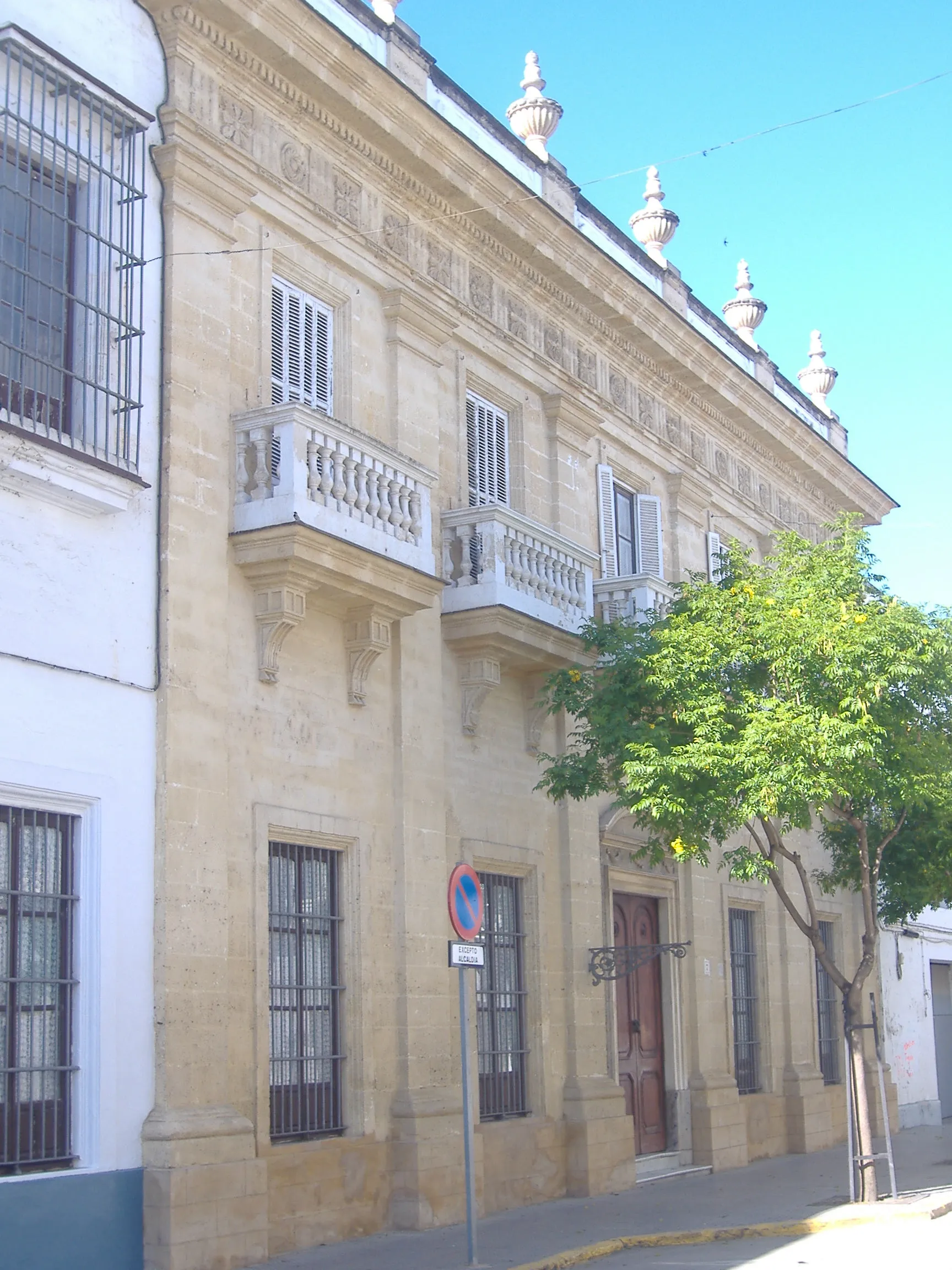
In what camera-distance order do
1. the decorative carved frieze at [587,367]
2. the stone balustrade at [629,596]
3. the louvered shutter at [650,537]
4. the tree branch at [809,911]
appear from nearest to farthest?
the tree branch at [809,911] < the stone balustrade at [629,596] < the decorative carved frieze at [587,367] < the louvered shutter at [650,537]

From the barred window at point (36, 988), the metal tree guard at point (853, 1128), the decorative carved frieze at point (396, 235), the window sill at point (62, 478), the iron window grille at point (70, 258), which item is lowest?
the metal tree guard at point (853, 1128)

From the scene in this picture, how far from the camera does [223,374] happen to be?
1235 centimetres

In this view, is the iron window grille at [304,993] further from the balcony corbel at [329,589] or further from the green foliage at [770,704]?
the green foliage at [770,704]

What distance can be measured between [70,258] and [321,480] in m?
2.51

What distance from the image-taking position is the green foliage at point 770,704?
1345 centimetres

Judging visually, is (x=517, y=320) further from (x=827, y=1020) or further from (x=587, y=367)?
(x=827, y=1020)

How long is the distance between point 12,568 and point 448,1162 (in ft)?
20.7

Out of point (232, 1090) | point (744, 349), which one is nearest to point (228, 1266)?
point (232, 1090)

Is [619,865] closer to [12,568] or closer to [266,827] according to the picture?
[266,827]

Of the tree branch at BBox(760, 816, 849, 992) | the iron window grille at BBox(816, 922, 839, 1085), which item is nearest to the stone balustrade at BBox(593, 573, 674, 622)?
the tree branch at BBox(760, 816, 849, 992)

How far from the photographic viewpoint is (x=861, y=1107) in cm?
1416

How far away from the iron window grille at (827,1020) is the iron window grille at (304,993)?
11.4 m

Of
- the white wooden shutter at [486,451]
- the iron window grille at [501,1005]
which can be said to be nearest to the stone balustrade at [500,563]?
the white wooden shutter at [486,451]

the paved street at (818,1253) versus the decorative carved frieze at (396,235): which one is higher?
the decorative carved frieze at (396,235)
